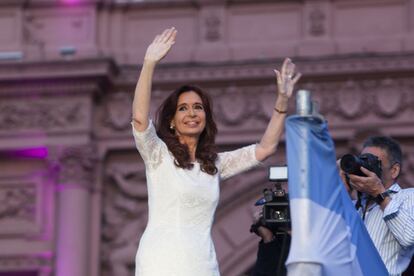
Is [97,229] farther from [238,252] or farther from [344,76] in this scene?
[344,76]

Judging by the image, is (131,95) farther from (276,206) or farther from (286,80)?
(286,80)

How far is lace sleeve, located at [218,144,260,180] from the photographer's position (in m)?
5.75

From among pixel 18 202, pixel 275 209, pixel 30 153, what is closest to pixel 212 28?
pixel 30 153

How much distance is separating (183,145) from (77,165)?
7226 millimetres

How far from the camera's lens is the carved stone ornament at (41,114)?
42.7 ft

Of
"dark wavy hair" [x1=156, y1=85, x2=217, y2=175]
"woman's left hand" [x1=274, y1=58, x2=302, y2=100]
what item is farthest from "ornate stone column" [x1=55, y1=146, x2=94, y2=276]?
"woman's left hand" [x1=274, y1=58, x2=302, y2=100]

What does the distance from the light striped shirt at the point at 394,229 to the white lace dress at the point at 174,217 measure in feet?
2.81

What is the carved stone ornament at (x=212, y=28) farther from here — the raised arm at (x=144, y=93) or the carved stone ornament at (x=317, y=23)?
the raised arm at (x=144, y=93)

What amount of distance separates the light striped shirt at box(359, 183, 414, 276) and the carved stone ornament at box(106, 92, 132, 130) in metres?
6.83

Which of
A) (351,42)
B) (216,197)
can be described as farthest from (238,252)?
(216,197)

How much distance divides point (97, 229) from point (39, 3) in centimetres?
225

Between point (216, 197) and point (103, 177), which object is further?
point (103, 177)

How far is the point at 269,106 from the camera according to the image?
1285 cm

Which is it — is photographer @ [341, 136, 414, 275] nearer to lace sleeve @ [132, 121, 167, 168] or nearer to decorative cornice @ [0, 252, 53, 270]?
lace sleeve @ [132, 121, 167, 168]
